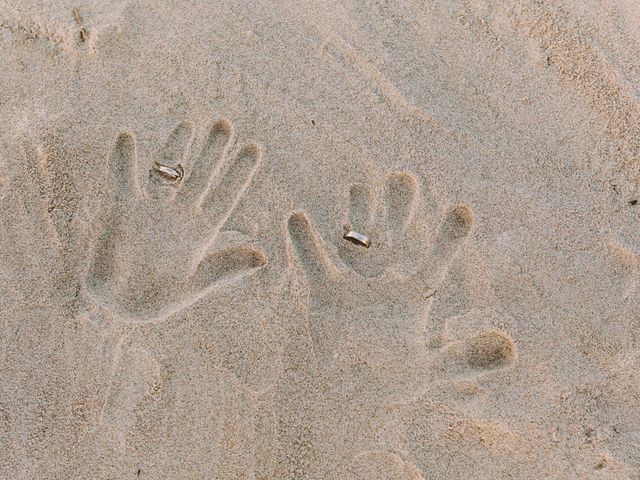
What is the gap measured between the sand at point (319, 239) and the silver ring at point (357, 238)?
1.2 inches

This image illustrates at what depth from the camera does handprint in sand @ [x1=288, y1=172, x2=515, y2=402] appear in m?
1.97

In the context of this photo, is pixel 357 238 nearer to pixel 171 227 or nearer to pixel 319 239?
pixel 319 239

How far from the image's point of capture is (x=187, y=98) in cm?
217

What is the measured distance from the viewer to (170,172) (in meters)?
2.12

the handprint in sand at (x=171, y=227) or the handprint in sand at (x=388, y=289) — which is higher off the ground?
the handprint in sand at (x=388, y=289)

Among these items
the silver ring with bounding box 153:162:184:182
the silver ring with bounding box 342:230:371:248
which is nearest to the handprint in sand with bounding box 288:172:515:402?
the silver ring with bounding box 342:230:371:248

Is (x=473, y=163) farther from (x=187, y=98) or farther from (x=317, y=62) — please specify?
(x=187, y=98)

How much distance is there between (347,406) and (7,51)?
5.37ft

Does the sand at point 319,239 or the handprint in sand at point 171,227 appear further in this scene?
the handprint in sand at point 171,227

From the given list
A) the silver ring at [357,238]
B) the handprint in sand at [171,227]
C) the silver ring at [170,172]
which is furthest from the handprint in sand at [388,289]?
the silver ring at [170,172]

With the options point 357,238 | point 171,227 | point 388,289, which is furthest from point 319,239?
point 171,227

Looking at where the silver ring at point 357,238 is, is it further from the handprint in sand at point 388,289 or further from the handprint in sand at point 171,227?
the handprint in sand at point 171,227

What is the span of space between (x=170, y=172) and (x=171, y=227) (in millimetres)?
179

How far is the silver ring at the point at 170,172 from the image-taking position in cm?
212
